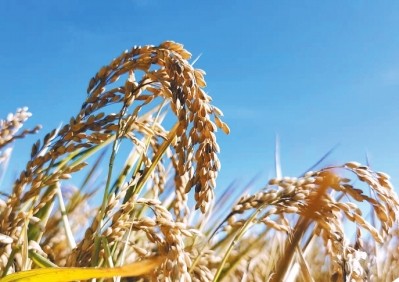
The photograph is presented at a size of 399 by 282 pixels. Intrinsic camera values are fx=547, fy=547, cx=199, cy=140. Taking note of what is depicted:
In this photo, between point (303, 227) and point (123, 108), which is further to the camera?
point (123, 108)

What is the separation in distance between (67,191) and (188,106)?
1.21m

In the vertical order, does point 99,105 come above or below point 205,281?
above

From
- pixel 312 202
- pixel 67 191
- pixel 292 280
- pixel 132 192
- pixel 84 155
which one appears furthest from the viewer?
pixel 67 191

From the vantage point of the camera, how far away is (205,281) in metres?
1.32

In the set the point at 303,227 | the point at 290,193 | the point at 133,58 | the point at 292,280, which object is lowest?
the point at 303,227

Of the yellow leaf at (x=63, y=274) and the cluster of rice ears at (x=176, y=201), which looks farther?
the cluster of rice ears at (x=176, y=201)

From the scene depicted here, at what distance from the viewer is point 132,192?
1.46 metres

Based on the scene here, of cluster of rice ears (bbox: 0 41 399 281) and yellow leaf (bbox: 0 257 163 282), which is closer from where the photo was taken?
yellow leaf (bbox: 0 257 163 282)

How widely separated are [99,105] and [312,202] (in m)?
1.24

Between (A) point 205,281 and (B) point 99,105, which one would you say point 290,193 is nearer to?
(A) point 205,281

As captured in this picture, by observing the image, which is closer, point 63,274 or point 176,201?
point 63,274

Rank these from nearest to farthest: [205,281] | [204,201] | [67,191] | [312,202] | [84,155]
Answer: [312,202] < [204,201] < [205,281] < [84,155] < [67,191]

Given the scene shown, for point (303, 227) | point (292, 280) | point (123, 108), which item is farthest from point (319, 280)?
point (303, 227)

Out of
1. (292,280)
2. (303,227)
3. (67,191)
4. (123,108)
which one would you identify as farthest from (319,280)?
(303,227)
